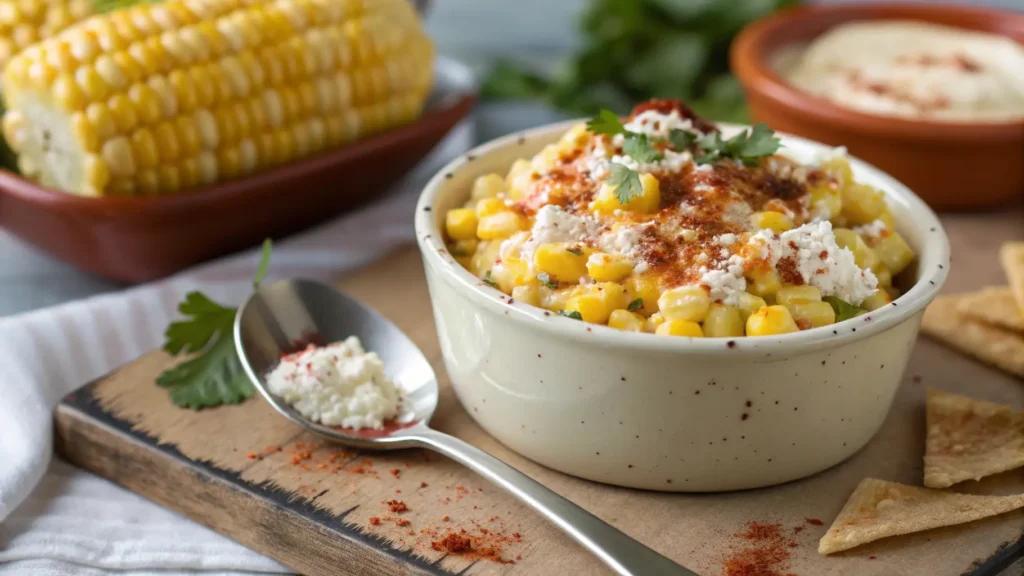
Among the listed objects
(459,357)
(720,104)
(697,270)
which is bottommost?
(720,104)

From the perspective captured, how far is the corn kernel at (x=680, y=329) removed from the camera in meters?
2.22

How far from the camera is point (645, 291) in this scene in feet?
7.66

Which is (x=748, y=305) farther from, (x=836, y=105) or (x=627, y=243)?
(x=836, y=105)

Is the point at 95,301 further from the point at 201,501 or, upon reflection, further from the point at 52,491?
the point at 201,501

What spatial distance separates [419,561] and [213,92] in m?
1.82

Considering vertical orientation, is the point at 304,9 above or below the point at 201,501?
above

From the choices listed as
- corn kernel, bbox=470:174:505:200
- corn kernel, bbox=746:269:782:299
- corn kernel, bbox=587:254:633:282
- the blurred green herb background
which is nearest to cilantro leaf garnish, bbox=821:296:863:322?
corn kernel, bbox=746:269:782:299

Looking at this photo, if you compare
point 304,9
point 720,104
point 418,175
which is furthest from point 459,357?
point 720,104

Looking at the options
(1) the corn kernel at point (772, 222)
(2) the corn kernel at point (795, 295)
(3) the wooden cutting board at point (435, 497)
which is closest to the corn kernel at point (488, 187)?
(3) the wooden cutting board at point (435, 497)

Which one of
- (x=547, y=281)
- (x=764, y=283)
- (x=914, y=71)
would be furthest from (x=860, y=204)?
(x=914, y=71)

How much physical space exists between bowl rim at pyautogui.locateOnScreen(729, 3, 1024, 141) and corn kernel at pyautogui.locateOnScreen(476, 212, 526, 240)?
5.68ft

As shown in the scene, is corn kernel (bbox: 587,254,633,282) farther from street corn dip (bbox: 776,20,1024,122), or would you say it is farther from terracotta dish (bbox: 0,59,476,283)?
street corn dip (bbox: 776,20,1024,122)

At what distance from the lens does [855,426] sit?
8.13 ft

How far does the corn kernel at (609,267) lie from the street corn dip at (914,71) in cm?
193
